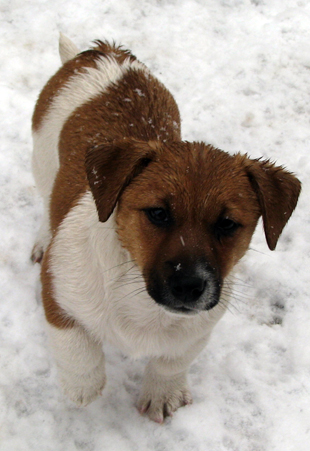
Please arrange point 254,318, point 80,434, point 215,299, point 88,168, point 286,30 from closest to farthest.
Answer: point 215,299, point 88,168, point 80,434, point 254,318, point 286,30

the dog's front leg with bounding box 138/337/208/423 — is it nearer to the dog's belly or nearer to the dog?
the dog

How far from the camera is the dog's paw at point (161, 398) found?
3658 mm

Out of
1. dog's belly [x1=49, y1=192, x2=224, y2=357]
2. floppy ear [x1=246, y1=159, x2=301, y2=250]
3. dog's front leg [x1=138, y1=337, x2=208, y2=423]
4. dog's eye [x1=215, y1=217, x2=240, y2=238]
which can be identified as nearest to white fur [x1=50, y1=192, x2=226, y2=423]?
dog's belly [x1=49, y1=192, x2=224, y2=357]

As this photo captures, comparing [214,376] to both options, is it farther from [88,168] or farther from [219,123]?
[219,123]

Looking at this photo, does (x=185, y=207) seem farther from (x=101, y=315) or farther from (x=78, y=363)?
(x=78, y=363)

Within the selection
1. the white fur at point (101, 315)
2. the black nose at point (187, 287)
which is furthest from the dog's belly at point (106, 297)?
the black nose at point (187, 287)

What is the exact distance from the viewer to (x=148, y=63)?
236 inches

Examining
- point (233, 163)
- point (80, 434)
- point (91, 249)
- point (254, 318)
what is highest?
point (233, 163)

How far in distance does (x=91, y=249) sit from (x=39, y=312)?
1.35 meters

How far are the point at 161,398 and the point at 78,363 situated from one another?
0.75m

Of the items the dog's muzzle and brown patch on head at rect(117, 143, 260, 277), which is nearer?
the dog's muzzle

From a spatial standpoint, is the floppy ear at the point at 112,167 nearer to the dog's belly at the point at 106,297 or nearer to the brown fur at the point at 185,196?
the brown fur at the point at 185,196

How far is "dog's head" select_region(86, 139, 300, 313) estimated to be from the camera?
2502mm

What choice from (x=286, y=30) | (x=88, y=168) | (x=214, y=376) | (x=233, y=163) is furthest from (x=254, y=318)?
(x=286, y=30)
